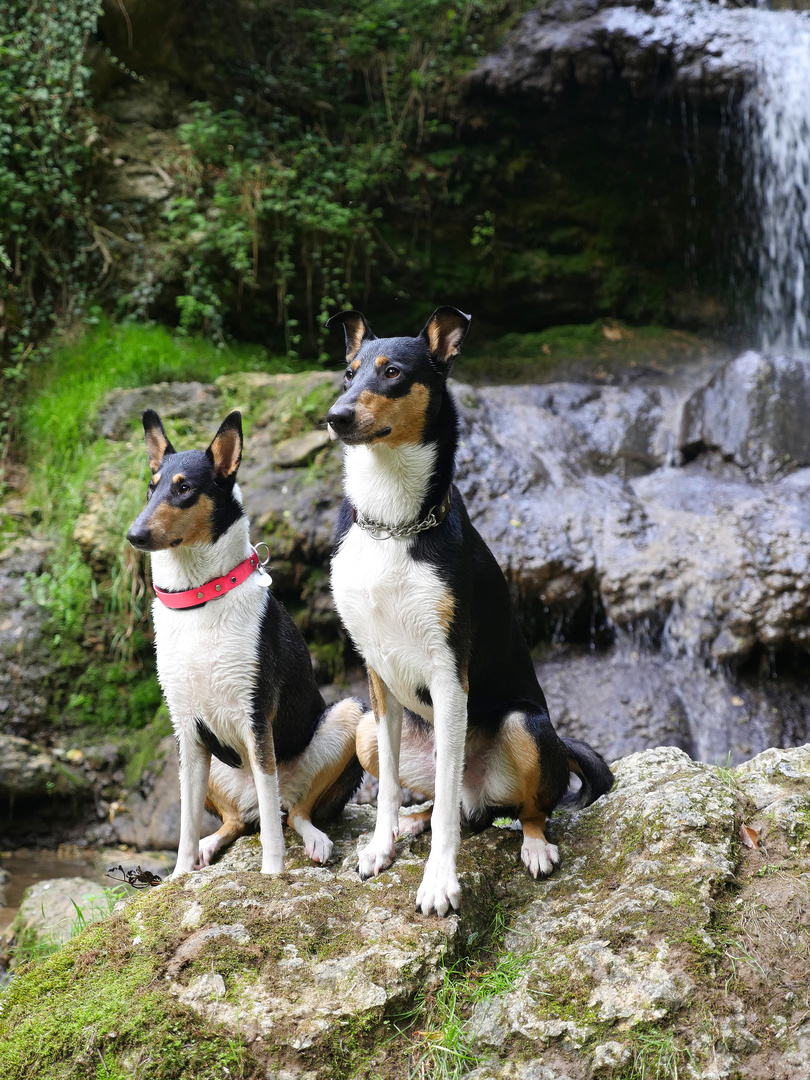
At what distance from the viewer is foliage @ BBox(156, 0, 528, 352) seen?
8.49 metres

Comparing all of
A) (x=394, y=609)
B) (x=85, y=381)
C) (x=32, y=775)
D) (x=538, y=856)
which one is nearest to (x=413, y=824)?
(x=538, y=856)

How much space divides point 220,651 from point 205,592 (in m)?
0.24

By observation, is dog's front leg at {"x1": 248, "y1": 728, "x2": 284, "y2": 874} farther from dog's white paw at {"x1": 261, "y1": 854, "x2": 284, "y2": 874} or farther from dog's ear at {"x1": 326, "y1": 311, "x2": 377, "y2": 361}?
dog's ear at {"x1": 326, "y1": 311, "x2": 377, "y2": 361}

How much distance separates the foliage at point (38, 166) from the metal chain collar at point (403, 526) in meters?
6.12

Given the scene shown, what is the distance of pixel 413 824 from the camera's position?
10.3ft

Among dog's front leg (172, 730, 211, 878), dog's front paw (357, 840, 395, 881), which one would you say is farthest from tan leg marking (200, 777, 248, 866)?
dog's front paw (357, 840, 395, 881)

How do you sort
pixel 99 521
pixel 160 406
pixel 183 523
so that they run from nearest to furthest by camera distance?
pixel 183 523 < pixel 99 521 < pixel 160 406

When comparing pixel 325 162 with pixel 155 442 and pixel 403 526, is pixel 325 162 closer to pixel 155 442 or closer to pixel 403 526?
pixel 155 442

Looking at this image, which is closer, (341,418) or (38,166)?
(341,418)

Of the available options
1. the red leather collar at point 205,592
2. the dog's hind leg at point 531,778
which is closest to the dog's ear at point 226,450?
the red leather collar at point 205,592

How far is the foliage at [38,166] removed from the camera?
779 centimetres

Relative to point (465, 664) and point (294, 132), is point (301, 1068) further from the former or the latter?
point (294, 132)

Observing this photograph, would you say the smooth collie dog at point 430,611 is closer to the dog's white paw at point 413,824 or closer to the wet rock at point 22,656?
the dog's white paw at point 413,824

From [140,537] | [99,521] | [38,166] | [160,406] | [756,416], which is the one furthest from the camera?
[38,166]
